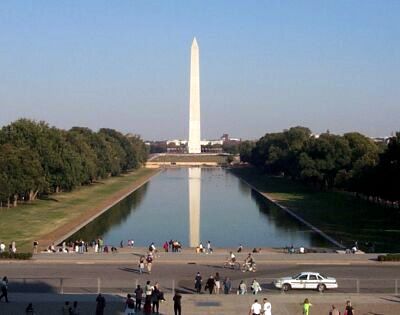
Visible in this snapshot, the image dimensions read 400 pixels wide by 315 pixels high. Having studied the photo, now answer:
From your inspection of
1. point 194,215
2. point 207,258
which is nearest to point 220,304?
point 207,258

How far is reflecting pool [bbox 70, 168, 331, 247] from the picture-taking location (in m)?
46.3

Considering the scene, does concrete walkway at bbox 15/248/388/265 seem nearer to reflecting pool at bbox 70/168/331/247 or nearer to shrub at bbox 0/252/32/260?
shrub at bbox 0/252/32/260

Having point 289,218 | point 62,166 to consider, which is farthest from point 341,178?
point 62,166

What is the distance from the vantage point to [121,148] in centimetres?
13025

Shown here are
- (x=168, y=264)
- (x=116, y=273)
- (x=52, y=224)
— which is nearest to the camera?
(x=116, y=273)

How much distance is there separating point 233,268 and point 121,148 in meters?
99.8

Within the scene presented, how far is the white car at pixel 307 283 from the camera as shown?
2575 centimetres

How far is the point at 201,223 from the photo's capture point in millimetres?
55938

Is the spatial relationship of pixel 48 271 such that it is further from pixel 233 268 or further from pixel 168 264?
pixel 233 268

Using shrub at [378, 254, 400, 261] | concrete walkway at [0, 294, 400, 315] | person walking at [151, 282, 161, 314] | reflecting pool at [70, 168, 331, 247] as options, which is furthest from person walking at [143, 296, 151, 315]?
reflecting pool at [70, 168, 331, 247]

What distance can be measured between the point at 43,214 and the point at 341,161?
40.6 m

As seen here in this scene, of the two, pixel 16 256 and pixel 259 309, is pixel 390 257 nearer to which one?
pixel 259 309

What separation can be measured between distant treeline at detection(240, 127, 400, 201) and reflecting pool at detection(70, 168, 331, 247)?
837cm

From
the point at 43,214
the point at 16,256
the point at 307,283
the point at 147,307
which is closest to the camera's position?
the point at 147,307
